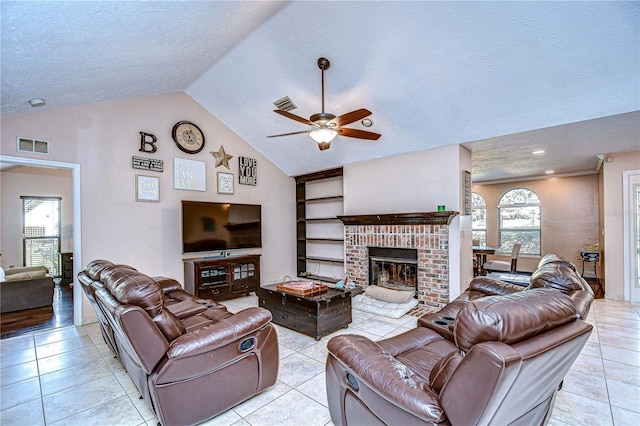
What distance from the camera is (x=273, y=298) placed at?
3.89m

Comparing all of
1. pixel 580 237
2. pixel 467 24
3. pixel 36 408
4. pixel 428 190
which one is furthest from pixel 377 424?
pixel 580 237

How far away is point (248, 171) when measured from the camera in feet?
19.7

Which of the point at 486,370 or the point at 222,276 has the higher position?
the point at 486,370

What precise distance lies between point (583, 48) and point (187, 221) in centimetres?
541

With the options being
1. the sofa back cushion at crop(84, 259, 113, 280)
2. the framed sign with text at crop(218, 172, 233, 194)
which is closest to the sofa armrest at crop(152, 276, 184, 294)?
the sofa back cushion at crop(84, 259, 113, 280)

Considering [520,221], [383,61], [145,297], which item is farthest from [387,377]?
[520,221]

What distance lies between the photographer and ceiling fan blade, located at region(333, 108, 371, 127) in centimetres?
298

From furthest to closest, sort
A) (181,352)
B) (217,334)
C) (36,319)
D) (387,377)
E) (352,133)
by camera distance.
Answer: (36,319)
(352,133)
(217,334)
(181,352)
(387,377)

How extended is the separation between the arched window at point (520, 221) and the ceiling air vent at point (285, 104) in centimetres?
659

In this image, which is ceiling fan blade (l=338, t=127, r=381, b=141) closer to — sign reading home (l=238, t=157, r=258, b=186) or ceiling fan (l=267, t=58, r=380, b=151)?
ceiling fan (l=267, t=58, r=380, b=151)

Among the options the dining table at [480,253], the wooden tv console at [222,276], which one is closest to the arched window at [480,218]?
the dining table at [480,253]

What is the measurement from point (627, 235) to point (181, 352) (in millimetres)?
6672

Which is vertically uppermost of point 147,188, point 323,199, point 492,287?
point 147,188

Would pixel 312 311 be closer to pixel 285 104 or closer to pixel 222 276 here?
pixel 222 276
